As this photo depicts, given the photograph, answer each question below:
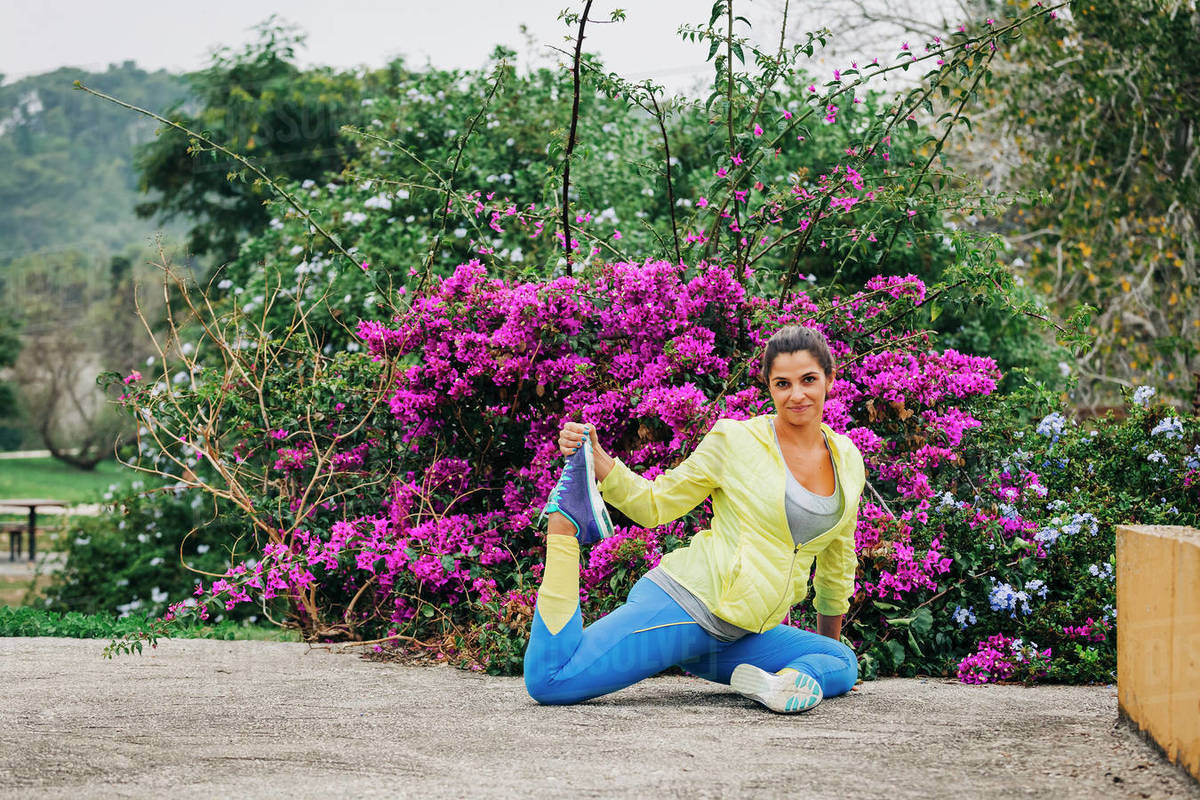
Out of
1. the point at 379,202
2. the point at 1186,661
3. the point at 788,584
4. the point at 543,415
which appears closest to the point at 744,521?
the point at 788,584

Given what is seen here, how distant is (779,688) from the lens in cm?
334

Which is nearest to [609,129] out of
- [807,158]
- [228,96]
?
[807,158]

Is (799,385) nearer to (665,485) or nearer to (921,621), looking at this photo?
(665,485)

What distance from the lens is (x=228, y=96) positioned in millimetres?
15047

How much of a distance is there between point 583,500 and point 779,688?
2.57ft

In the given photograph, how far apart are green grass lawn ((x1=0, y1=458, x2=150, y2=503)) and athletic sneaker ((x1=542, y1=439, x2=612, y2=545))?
25.1 meters

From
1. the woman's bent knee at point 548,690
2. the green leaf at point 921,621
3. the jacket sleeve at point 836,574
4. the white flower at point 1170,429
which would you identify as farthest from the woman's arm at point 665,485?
the white flower at point 1170,429

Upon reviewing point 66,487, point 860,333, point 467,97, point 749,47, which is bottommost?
point 66,487

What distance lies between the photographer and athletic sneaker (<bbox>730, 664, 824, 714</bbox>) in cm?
333

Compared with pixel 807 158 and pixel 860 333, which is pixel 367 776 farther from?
pixel 807 158

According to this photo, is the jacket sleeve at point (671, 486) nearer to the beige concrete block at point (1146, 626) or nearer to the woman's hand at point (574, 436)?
the woman's hand at point (574, 436)

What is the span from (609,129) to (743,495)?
19.8 feet

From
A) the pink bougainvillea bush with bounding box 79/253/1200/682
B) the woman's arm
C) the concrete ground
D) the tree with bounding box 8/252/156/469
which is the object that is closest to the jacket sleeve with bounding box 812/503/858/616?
the concrete ground

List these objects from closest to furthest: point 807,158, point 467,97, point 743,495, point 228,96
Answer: point 743,495 < point 807,158 < point 467,97 < point 228,96
